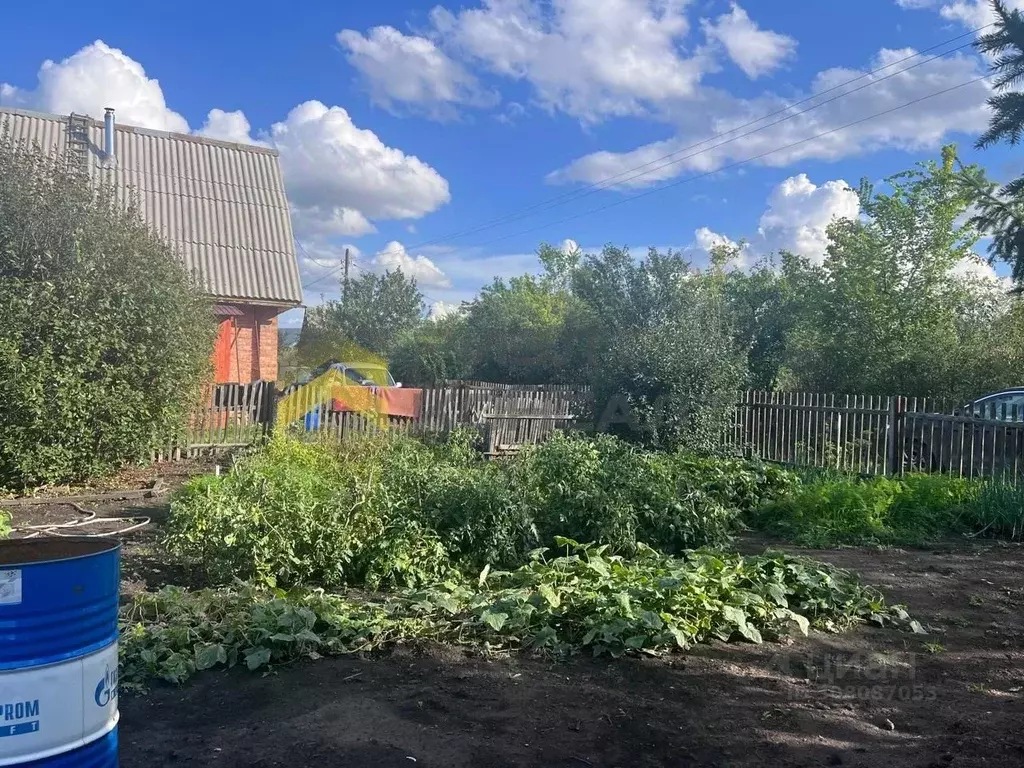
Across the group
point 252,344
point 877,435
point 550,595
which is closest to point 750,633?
point 550,595

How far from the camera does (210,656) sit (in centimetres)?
438

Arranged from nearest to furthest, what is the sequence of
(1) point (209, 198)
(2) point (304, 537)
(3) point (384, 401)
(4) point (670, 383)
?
(2) point (304, 537) → (4) point (670, 383) → (3) point (384, 401) → (1) point (209, 198)

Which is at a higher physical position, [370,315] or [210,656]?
[370,315]

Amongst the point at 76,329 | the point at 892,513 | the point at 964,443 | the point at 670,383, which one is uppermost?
the point at 76,329

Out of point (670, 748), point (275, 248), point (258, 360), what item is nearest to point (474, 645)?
point (670, 748)

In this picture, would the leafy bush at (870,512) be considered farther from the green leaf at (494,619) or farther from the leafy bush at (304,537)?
the green leaf at (494,619)

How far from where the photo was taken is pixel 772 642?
16.0 feet

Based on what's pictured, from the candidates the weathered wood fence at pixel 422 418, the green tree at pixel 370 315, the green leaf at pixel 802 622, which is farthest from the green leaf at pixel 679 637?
the green tree at pixel 370 315

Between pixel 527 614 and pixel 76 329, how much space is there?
744 cm

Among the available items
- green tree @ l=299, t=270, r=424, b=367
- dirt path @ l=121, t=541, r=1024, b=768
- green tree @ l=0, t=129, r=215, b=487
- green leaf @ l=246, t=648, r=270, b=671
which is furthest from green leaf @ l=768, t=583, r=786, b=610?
green tree @ l=299, t=270, r=424, b=367

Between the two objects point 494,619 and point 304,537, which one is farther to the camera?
point 304,537

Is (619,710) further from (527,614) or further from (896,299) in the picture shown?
(896,299)

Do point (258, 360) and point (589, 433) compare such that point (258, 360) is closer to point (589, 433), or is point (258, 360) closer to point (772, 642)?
point (589, 433)

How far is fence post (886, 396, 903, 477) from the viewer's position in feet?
36.8
